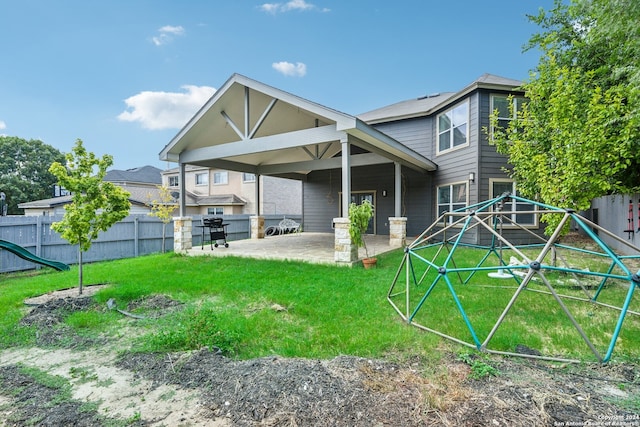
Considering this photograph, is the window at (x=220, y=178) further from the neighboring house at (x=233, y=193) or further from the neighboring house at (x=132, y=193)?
the neighboring house at (x=132, y=193)

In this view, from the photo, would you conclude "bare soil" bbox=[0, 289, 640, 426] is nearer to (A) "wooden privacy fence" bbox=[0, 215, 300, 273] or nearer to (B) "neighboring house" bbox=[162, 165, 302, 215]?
(A) "wooden privacy fence" bbox=[0, 215, 300, 273]

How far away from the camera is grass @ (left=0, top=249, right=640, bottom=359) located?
10.2ft

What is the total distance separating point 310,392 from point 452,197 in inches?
396

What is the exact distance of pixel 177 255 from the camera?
29.6 ft

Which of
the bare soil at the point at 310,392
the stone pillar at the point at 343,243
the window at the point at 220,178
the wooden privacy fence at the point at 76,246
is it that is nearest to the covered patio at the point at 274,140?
the stone pillar at the point at 343,243

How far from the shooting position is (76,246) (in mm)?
9336

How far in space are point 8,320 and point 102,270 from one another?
11.9 feet

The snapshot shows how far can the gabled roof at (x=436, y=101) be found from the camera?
30.7ft

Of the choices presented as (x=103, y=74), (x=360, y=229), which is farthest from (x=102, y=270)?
(x=103, y=74)

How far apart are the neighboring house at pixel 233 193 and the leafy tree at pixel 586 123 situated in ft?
52.0

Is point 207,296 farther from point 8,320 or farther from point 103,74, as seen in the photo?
point 103,74

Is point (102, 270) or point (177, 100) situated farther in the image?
point (177, 100)

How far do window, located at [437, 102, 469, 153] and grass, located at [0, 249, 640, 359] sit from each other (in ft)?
19.0

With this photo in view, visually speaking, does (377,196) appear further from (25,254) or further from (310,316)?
(25,254)
